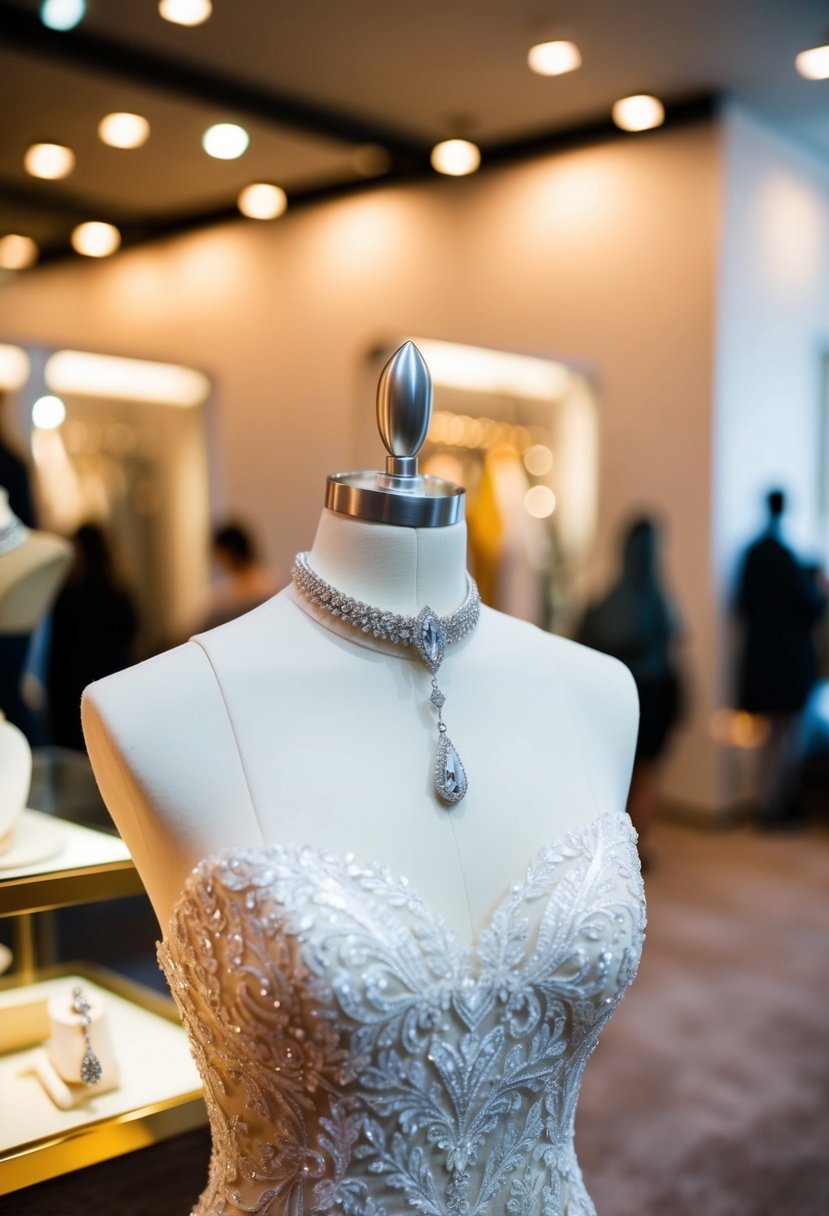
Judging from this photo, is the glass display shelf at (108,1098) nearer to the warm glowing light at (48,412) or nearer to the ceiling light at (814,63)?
the warm glowing light at (48,412)

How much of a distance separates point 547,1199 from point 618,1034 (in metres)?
2.28

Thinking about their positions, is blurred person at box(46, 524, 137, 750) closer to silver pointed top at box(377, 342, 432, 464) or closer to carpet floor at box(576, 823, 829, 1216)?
carpet floor at box(576, 823, 829, 1216)

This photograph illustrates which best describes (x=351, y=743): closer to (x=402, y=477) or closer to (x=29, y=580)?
(x=402, y=477)

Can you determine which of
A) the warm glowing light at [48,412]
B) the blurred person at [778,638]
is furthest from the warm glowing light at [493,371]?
the warm glowing light at [48,412]

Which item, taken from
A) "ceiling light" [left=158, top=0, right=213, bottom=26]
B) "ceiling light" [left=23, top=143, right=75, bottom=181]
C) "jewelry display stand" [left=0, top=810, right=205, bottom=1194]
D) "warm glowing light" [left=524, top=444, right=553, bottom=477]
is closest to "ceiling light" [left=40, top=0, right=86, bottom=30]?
"ceiling light" [left=158, top=0, right=213, bottom=26]

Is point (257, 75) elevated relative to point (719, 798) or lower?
elevated

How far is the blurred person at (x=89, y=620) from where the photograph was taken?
11.8 feet

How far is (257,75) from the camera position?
505 centimetres

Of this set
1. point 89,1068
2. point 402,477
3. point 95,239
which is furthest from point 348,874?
point 95,239

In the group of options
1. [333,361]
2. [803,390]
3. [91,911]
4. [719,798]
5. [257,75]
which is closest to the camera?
[91,911]

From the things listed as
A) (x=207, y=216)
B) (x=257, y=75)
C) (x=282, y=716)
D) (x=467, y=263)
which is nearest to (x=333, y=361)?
(x=467, y=263)

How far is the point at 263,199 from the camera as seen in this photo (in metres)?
6.71

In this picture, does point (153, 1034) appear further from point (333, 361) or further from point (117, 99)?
point (333, 361)

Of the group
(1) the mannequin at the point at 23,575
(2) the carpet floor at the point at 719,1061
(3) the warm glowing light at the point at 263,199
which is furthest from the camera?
(3) the warm glowing light at the point at 263,199
